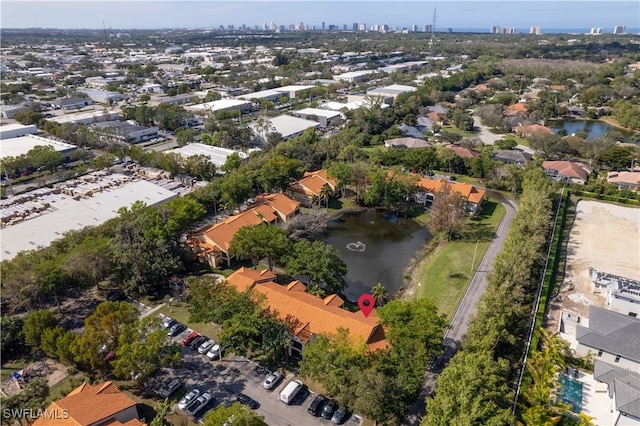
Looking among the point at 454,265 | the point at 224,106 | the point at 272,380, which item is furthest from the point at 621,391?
the point at 224,106

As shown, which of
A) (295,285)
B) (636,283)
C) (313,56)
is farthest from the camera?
(313,56)

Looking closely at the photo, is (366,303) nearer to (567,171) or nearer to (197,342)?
(197,342)

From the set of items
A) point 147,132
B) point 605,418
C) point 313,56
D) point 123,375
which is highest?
point 313,56

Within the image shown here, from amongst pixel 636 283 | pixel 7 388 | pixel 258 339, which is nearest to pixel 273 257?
pixel 258 339

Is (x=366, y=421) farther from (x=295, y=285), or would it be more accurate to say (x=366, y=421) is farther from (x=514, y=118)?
(x=514, y=118)

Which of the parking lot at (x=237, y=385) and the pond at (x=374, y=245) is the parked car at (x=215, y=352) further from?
the pond at (x=374, y=245)

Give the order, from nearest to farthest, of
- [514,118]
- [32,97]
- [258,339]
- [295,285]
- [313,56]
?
[258,339] → [295,285] → [514,118] → [32,97] → [313,56]
